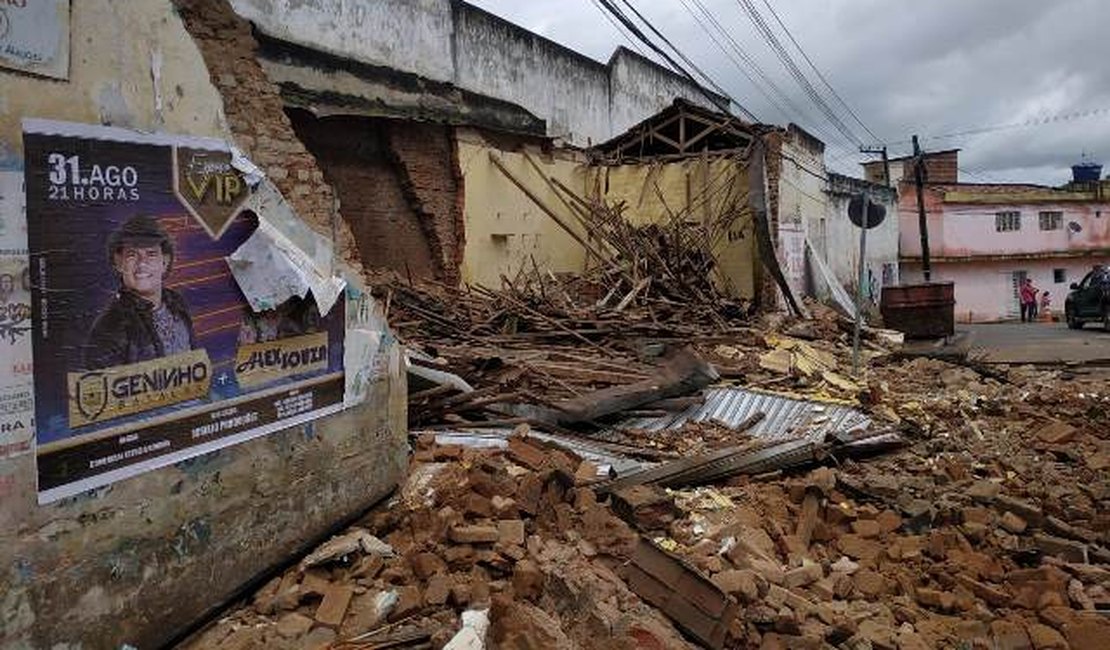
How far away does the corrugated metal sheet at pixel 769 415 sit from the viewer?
763 centimetres

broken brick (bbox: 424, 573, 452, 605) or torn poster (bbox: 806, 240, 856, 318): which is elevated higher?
torn poster (bbox: 806, 240, 856, 318)

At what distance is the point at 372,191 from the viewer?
40.4 ft

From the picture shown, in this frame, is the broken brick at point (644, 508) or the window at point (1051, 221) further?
the window at point (1051, 221)

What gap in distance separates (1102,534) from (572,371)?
437 cm

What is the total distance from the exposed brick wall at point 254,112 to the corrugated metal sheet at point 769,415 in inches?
135

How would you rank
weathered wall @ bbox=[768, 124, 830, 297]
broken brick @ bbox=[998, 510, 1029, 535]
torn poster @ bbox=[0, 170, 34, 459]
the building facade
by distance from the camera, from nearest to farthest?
torn poster @ bbox=[0, 170, 34, 459] < broken brick @ bbox=[998, 510, 1029, 535] < weathered wall @ bbox=[768, 124, 830, 297] < the building facade

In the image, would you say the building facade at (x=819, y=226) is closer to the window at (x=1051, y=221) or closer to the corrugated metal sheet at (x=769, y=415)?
the corrugated metal sheet at (x=769, y=415)

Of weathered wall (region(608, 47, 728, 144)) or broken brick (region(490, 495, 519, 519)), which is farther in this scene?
weathered wall (region(608, 47, 728, 144))

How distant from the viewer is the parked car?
820 inches

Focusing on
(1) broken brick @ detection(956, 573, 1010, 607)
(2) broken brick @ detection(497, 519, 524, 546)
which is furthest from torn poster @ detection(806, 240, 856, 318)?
(2) broken brick @ detection(497, 519, 524, 546)

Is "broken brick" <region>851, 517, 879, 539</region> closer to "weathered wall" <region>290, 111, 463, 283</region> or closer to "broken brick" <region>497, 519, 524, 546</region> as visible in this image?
"broken brick" <region>497, 519, 524, 546</region>

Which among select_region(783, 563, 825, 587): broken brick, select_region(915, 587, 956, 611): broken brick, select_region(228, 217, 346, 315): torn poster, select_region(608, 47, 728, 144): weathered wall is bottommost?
select_region(915, 587, 956, 611): broken brick

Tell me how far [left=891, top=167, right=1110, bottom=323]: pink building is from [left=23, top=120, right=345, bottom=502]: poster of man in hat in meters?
37.6

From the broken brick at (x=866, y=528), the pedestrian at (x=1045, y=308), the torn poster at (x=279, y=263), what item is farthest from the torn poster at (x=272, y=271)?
the pedestrian at (x=1045, y=308)
